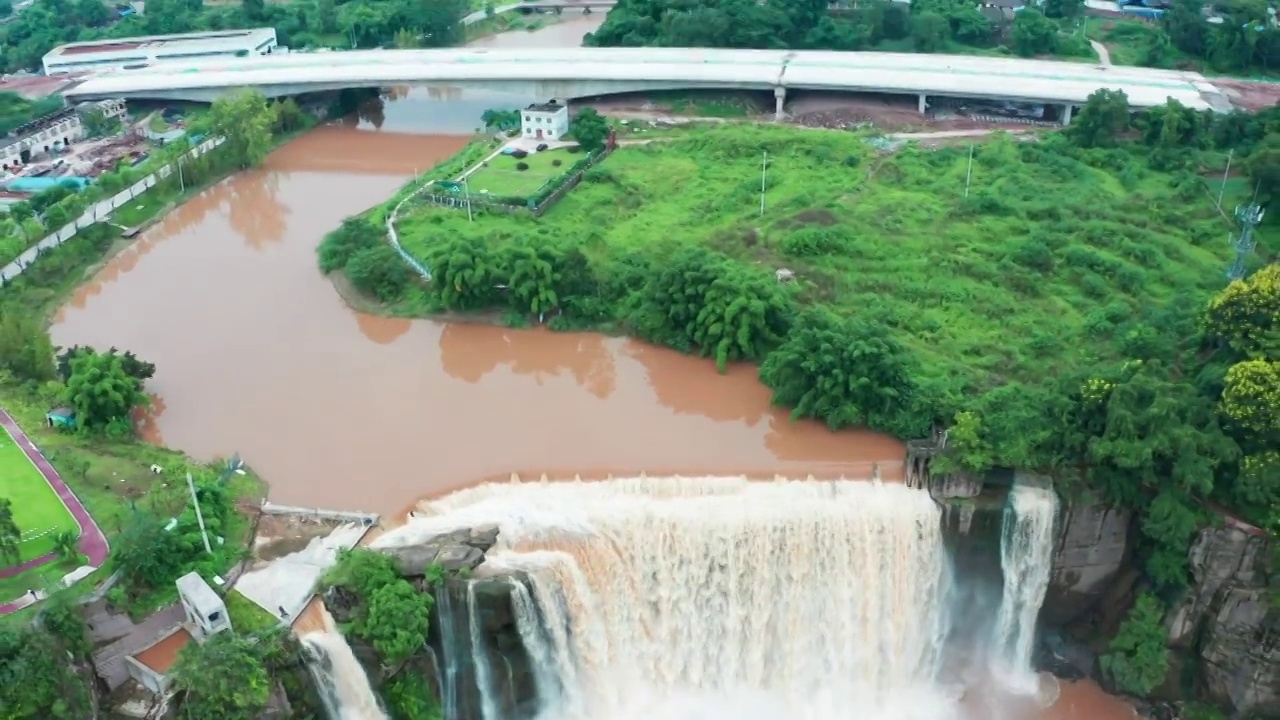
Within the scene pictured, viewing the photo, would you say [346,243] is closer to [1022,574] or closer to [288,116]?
[288,116]

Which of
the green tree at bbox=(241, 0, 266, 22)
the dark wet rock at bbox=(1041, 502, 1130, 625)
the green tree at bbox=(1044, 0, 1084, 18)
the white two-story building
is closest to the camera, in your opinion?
the dark wet rock at bbox=(1041, 502, 1130, 625)

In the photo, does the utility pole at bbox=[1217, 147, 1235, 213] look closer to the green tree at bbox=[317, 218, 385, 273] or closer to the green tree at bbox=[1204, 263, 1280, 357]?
the green tree at bbox=[1204, 263, 1280, 357]

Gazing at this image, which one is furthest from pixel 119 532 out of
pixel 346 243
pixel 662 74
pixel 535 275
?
pixel 662 74

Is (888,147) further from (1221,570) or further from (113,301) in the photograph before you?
(113,301)

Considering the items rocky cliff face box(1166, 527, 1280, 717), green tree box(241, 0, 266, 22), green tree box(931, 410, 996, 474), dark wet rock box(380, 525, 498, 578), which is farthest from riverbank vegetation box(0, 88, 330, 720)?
green tree box(241, 0, 266, 22)

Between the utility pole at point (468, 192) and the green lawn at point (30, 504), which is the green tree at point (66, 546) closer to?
the green lawn at point (30, 504)

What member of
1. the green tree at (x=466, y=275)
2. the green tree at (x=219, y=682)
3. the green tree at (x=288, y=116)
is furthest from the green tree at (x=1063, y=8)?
the green tree at (x=219, y=682)

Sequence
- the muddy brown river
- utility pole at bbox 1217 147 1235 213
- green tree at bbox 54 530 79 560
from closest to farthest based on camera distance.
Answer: green tree at bbox 54 530 79 560
the muddy brown river
utility pole at bbox 1217 147 1235 213

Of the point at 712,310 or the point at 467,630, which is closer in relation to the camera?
the point at 467,630
